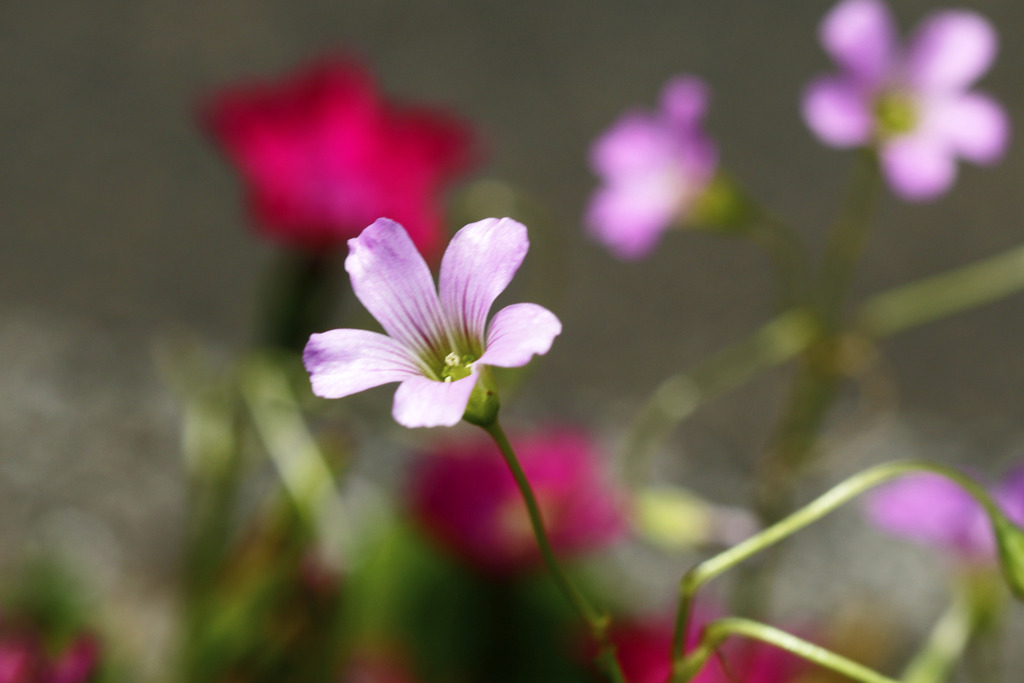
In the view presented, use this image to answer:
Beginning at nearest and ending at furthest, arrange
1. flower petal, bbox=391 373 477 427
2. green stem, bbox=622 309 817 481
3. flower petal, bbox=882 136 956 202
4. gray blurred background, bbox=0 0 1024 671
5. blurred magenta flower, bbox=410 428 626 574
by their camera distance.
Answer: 1. flower petal, bbox=391 373 477 427
2. flower petal, bbox=882 136 956 202
3. blurred magenta flower, bbox=410 428 626 574
4. green stem, bbox=622 309 817 481
5. gray blurred background, bbox=0 0 1024 671

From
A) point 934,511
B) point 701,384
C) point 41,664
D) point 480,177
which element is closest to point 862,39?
point 934,511

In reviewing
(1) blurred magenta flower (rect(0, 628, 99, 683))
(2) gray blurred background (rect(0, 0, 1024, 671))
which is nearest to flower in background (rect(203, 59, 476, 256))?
(1) blurred magenta flower (rect(0, 628, 99, 683))

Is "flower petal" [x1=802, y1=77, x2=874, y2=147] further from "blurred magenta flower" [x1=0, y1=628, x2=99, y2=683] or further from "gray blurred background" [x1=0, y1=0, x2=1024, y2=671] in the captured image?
"gray blurred background" [x1=0, y1=0, x2=1024, y2=671]

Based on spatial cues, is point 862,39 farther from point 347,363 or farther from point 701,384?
point 701,384

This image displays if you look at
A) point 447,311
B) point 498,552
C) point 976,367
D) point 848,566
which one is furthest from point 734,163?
point 447,311

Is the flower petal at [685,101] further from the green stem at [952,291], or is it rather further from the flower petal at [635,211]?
the green stem at [952,291]

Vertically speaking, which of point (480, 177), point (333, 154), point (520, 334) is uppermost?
point (480, 177)
